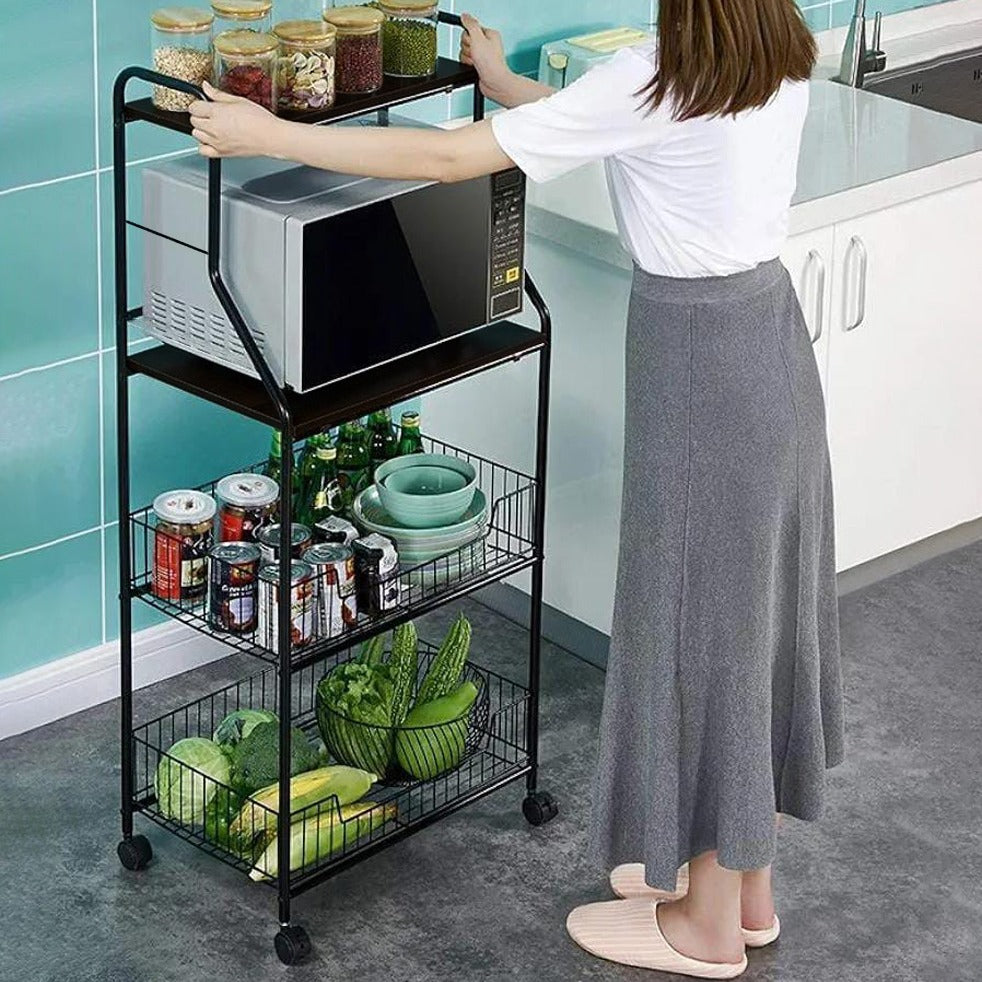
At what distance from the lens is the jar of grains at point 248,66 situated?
242 centimetres

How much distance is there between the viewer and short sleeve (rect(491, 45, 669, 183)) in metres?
2.33

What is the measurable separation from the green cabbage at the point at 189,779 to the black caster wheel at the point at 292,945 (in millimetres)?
245

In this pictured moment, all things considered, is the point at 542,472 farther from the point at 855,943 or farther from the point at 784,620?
the point at 855,943

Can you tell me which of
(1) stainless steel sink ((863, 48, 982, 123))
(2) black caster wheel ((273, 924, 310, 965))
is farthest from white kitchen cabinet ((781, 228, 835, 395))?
(2) black caster wheel ((273, 924, 310, 965))

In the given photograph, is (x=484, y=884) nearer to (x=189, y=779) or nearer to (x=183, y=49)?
(x=189, y=779)

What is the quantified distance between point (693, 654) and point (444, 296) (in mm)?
589

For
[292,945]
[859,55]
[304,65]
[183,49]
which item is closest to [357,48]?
[304,65]

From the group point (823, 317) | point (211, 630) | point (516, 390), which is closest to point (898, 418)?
point (823, 317)

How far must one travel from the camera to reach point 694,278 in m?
2.49

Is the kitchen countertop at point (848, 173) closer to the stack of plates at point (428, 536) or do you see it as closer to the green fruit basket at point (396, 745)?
the stack of plates at point (428, 536)

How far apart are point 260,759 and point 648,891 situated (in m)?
0.61

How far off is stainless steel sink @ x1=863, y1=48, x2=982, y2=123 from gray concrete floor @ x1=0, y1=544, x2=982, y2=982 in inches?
53.8

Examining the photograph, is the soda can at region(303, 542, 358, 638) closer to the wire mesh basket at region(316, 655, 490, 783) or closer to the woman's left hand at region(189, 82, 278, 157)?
the wire mesh basket at region(316, 655, 490, 783)

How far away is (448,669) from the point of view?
3111mm
